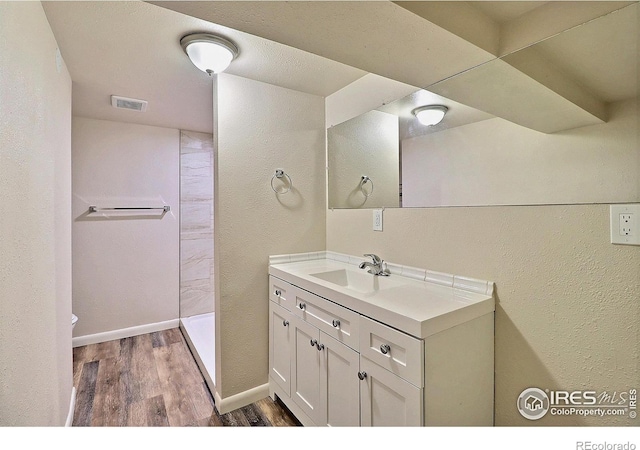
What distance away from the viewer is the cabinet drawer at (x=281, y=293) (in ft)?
5.95

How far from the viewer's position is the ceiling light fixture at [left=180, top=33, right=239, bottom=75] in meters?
1.50

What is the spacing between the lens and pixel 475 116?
142 centimetres

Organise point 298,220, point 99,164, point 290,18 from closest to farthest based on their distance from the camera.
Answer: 1. point 290,18
2. point 298,220
3. point 99,164

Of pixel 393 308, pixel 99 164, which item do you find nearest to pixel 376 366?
pixel 393 308

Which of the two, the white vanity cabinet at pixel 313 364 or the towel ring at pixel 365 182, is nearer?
the white vanity cabinet at pixel 313 364

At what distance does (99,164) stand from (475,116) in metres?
3.21

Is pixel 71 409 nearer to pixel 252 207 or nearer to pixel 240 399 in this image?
pixel 240 399

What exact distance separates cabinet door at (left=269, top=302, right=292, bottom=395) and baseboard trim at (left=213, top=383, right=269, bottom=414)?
0.13m

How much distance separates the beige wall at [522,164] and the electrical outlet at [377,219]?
0.68 ft

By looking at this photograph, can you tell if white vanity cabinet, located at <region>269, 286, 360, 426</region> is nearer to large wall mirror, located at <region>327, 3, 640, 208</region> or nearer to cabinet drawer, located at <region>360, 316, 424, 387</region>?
cabinet drawer, located at <region>360, 316, 424, 387</region>

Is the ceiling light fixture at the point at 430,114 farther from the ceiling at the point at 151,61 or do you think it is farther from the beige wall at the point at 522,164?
the ceiling at the point at 151,61

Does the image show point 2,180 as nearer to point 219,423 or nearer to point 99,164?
point 219,423

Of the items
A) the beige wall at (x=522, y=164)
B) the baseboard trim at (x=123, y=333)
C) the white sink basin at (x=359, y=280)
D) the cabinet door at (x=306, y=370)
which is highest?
the beige wall at (x=522, y=164)

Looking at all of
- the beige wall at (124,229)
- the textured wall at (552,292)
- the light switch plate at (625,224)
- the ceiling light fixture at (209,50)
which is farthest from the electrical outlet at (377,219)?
the beige wall at (124,229)
